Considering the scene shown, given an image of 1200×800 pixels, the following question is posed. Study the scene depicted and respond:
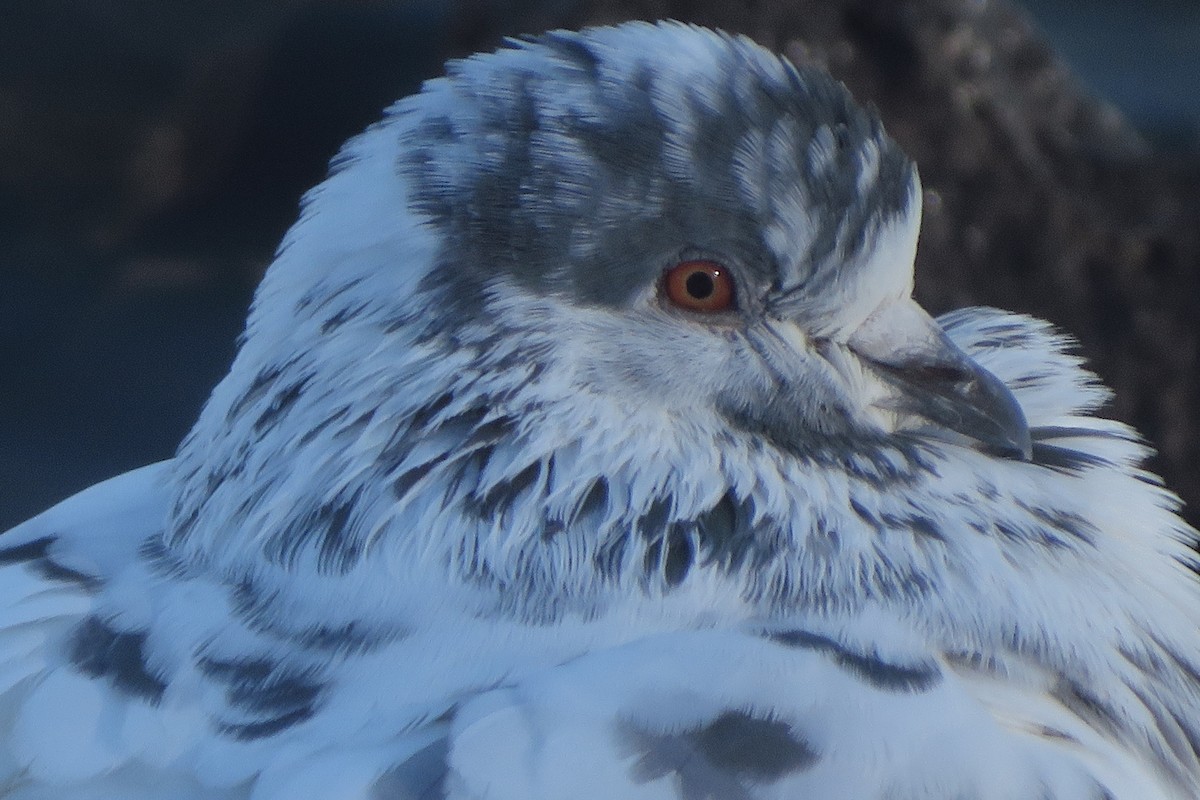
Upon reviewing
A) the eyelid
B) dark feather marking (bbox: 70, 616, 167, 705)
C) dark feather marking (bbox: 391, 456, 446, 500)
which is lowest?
dark feather marking (bbox: 70, 616, 167, 705)

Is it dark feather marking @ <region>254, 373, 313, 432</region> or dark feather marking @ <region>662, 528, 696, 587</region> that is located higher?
dark feather marking @ <region>254, 373, 313, 432</region>

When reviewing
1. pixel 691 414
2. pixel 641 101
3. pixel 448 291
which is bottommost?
pixel 691 414

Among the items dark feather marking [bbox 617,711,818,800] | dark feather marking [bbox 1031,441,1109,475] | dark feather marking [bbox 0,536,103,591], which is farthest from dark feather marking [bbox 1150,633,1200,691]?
dark feather marking [bbox 0,536,103,591]

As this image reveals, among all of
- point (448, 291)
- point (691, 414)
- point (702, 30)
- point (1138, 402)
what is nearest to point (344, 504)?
point (448, 291)

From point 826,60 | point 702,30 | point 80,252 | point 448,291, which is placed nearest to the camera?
point 448,291

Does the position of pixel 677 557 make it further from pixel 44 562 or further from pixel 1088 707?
Answer: pixel 44 562

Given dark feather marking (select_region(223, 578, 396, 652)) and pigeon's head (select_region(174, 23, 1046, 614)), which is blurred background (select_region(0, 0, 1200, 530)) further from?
dark feather marking (select_region(223, 578, 396, 652))

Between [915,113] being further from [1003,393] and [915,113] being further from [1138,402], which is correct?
[1003,393]

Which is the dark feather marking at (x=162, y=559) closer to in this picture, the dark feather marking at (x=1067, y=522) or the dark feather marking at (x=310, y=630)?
the dark feather marking at (x=310, y=630)
